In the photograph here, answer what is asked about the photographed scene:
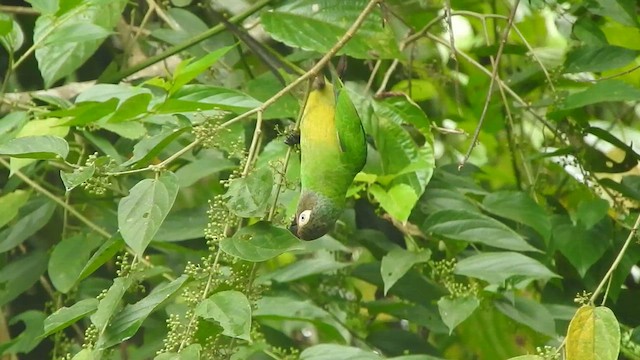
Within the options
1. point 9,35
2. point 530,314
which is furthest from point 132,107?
point 530,314

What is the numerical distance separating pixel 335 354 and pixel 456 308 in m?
0.18

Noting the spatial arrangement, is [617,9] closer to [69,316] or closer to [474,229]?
[474,229]

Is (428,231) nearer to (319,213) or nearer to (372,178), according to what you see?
(372,178)

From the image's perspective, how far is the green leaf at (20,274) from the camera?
135cm

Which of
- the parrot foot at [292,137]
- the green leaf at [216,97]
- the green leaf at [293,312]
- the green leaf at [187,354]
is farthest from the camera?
the green leaf at [293,312]

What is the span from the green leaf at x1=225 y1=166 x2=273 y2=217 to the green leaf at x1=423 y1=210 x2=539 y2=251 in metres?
0.45

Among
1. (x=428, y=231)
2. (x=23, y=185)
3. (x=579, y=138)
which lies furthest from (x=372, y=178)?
(x=23, y=185)

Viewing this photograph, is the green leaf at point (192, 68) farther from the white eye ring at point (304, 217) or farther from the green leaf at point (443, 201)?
the green leaf at point (443, 201)

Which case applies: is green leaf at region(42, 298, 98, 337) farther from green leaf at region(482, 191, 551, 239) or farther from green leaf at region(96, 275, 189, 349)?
green leaf at region(482, 191, 551, 239)

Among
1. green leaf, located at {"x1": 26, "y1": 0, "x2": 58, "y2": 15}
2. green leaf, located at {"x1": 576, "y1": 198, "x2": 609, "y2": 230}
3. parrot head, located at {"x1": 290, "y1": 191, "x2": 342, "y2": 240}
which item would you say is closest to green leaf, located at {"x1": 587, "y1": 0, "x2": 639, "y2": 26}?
green leaf, located at {"x1": 576, "y1": 198, "x2": 609, "y2": 230}

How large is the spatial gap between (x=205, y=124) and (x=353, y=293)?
0.63 metres

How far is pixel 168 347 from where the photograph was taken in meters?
0.84

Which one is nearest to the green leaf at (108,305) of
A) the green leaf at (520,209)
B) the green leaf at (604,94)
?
the green leaf at (520,209)

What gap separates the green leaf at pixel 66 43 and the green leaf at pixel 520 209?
579 mm
